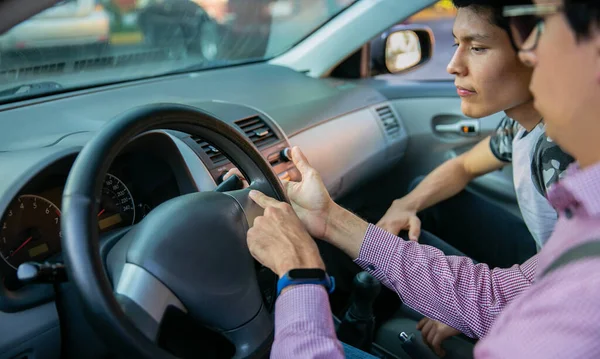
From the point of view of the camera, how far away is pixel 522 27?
1000 millimetres

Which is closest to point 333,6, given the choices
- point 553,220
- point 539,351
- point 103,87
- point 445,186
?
point 445,186

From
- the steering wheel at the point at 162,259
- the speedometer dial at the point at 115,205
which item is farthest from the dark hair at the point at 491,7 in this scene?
the speedometer dial at the point at 115,205

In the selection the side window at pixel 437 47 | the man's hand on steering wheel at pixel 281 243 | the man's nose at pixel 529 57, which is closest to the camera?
the man's nose at pixel 529 57

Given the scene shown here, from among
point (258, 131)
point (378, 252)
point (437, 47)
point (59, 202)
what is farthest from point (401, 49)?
point (437, 47)

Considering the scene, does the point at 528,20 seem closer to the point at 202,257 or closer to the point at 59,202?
the point at 202,257

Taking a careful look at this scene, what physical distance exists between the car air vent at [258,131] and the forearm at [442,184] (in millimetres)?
565

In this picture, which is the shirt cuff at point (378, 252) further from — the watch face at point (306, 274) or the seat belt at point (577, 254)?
the seat belt at point (577, 254)

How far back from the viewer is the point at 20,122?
1674 mm

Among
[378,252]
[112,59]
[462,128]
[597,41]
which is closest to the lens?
[597,41]

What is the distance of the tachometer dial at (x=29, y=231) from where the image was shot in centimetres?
131

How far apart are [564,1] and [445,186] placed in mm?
1564

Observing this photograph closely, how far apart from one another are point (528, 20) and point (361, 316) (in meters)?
1.18

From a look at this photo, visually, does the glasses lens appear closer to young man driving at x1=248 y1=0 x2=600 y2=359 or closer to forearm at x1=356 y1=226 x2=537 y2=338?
young man driving at x1=248 y1=0 x2=600 y2=359

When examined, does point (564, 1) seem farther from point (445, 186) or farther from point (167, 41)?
point (167, 41)
